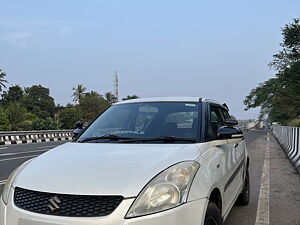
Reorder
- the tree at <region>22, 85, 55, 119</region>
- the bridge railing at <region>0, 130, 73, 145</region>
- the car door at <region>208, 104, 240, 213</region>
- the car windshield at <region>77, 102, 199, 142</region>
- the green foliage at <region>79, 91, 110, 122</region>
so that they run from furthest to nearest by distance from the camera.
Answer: the green foliage at <region>79, 91, 110, 122</region>
the tree at <region>22, 85, 55, 119</region>
the bridge railing at <region>0, 130, 73, 145</region>
the car door at <region>208, 104, 240, 213</region>
the car windshield at <region>77, 102, 199, 142</region>

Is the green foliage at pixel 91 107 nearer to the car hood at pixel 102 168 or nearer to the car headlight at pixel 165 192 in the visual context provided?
the car hood at pixel 102 168

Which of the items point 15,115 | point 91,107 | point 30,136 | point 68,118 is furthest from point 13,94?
point 30,136

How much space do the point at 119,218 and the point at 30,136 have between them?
2155cm

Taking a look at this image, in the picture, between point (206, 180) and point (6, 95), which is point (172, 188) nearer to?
point (206, 180)

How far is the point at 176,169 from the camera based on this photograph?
2572 mm

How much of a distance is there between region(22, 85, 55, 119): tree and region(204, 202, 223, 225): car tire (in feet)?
212

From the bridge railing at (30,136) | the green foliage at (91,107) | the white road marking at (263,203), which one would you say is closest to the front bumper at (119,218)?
the white road marking at (263,203)

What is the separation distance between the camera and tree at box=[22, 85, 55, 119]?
64625 mm

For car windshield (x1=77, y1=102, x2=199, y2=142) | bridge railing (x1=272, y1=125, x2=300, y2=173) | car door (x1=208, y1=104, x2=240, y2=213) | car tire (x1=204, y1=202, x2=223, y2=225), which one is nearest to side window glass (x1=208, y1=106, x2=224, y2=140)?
car door (x1=208, y1=104, x2=240, y2=213)

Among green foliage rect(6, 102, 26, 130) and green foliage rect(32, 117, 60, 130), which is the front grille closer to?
green foliage rect(32, 117, 60, 130)

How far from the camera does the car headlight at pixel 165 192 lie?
2.30m

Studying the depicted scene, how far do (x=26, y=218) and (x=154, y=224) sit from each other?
913 millimetres

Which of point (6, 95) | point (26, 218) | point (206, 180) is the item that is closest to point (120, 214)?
point (26, 218)

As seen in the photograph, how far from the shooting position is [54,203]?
91.7 inches
